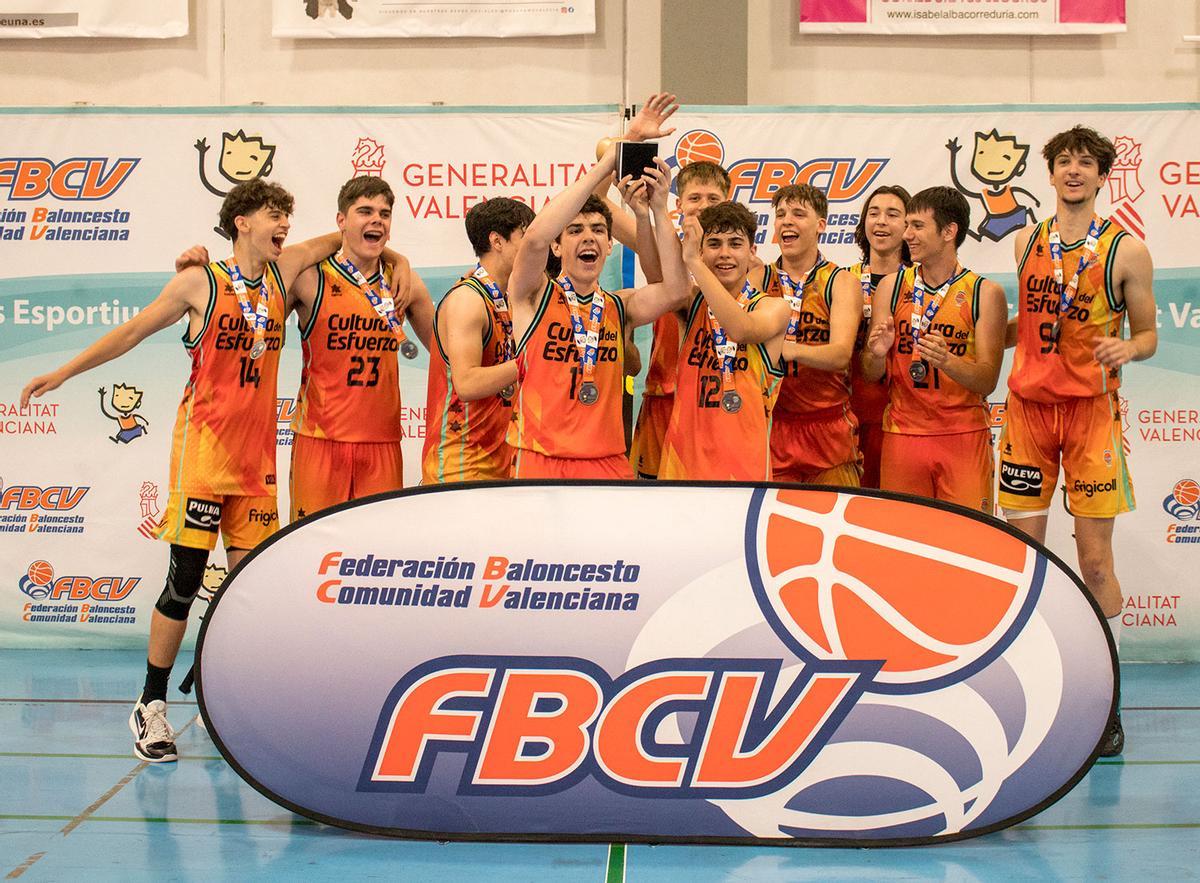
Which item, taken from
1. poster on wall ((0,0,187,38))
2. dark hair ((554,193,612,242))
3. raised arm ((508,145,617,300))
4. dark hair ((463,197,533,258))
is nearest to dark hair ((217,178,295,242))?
dark hair ((463,197,533,258))

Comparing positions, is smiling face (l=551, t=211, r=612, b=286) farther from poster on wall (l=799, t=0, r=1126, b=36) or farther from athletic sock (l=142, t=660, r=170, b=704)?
poster on wall (l=799, t=0, r=1126, b=36)

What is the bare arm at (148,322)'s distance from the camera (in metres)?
5.23

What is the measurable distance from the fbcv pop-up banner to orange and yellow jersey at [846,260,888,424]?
224cm

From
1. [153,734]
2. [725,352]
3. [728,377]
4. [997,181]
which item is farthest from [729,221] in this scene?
[153,734]

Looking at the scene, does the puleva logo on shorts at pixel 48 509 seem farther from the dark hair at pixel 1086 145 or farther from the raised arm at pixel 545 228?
the dark hair at pixel 1086 145

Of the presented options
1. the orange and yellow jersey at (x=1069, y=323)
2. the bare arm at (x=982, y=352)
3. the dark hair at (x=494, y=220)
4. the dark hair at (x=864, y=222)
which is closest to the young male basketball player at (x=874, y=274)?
the dark hair at (x=864, y=222)

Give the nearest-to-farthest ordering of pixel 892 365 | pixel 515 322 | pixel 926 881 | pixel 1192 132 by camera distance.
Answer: pixel 926 881 → pixel 515 322 → pixel 892 365 → pixel 1192 132

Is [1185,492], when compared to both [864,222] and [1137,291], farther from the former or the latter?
[864,222]

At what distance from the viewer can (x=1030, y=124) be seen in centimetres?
753

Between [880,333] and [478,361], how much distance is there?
1.81m

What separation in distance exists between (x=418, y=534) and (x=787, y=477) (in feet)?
8.24

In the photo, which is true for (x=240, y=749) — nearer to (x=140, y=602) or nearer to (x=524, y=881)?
(x=524, y=881)

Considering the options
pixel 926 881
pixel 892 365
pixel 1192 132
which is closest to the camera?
pixel 926 881

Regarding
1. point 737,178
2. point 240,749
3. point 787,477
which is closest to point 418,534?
point 240,749
